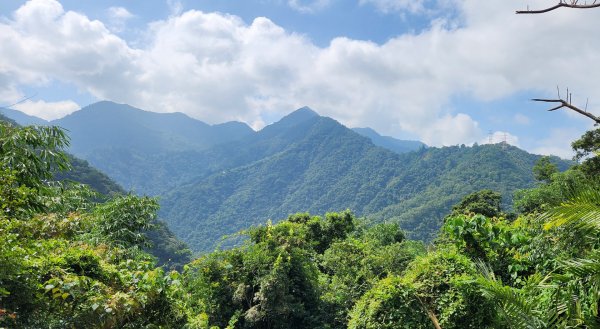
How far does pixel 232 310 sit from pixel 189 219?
7092 inches

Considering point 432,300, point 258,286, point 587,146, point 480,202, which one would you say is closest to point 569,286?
point 432,300

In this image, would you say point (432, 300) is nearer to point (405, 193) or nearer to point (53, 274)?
point (53, 274)

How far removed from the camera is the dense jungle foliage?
394 centimetres

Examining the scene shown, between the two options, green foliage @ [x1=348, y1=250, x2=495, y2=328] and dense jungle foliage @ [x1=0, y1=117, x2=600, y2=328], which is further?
green foliage @ [x1=348, y1=250, x2=495, y2=328]


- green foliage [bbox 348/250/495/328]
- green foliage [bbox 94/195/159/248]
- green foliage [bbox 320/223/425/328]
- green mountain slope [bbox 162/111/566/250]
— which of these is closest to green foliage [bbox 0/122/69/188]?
green foliage [bbox 94/195/159/248]

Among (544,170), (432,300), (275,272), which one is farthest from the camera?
(544,170)

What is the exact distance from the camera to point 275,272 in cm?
920

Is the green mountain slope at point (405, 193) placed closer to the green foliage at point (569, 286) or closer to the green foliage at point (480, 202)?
the green foliage at point (480, 202)

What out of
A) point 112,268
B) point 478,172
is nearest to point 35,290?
point 112,268

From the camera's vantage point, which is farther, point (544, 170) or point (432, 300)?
point (544, 170)

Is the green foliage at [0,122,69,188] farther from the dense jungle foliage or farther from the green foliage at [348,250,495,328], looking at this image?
the green foliage at [348,250,495,328]

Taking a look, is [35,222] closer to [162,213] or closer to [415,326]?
[415,326]

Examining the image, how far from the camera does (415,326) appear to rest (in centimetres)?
652

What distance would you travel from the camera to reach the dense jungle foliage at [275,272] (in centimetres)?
394
